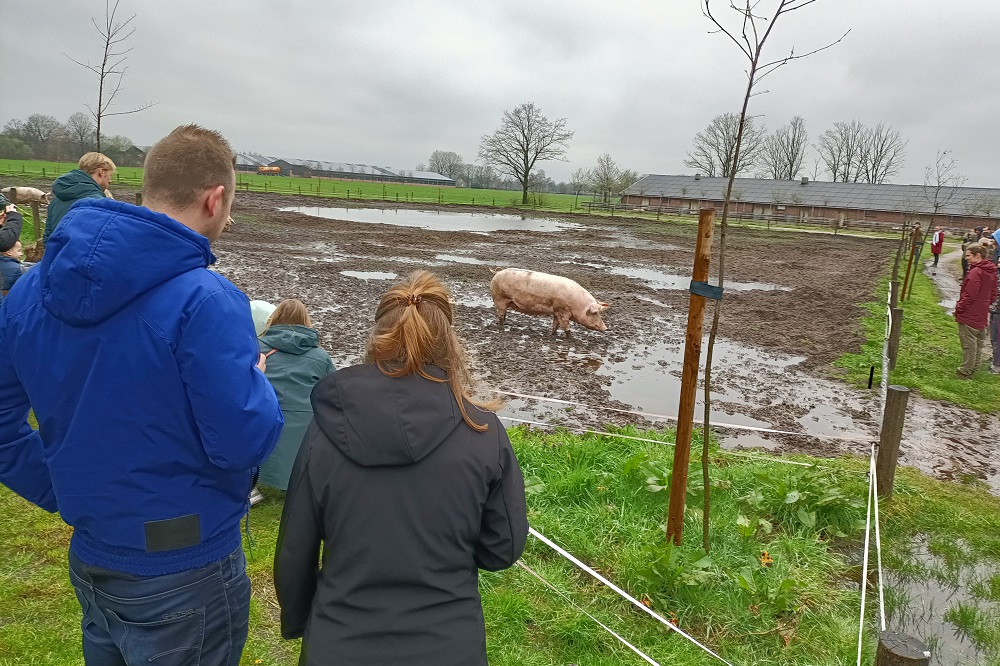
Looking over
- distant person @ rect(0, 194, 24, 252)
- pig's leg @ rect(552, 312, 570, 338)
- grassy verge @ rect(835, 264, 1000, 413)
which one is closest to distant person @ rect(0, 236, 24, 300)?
distant person @ rect(0, 194, 24, 252)

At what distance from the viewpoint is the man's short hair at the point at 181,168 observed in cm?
202

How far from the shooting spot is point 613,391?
30.7 feet

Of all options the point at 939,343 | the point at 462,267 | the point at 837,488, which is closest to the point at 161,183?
the point at 837,488

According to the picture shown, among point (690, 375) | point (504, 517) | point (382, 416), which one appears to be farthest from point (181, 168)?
point (690, 375)

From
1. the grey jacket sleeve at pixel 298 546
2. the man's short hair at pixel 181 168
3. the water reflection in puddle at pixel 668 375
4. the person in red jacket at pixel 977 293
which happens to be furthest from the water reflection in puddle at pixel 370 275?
the grey jacket sleeve at pixel 298 546

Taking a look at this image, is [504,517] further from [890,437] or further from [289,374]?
[890,437]

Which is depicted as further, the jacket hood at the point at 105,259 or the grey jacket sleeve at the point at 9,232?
the grey jacket sleeve at the point at 9,232

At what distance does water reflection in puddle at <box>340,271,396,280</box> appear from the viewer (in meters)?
16.8

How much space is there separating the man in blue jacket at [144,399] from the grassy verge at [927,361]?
406 inches

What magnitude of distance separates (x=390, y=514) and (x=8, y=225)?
7.07m

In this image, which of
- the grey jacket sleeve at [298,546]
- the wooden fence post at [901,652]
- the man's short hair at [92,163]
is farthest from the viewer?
the man's short hair at [92,163]

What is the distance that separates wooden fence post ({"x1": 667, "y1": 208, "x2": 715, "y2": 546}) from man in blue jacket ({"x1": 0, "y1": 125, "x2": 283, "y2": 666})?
2.58m

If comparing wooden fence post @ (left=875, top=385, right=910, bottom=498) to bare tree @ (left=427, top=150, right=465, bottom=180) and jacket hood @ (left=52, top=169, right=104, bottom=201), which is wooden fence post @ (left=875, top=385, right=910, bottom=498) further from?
bare tree @ (left=427, top=150, right=465, bottom=180)

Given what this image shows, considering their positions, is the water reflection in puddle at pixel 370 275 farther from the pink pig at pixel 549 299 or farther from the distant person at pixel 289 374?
the distant person at pixel 289 374
